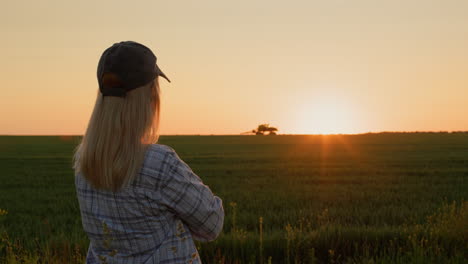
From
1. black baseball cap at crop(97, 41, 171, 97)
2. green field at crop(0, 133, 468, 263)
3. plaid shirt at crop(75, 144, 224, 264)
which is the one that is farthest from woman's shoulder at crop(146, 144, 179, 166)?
green field at crop(0, 133, 468, 263)

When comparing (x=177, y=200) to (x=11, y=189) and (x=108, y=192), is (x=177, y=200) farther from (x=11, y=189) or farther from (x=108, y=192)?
(x=11, y=189)

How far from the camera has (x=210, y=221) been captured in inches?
80.1

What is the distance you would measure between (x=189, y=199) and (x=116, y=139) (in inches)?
16.2

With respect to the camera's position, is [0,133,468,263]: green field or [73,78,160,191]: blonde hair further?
[0,133,468,263]: green field

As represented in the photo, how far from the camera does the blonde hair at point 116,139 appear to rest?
1.86m

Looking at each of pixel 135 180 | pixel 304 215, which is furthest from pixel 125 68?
pixel 304 215

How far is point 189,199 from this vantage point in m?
1.93

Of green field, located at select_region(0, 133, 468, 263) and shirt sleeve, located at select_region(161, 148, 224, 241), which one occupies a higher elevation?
shirt sleeve, located at select_region(161, 148, 224, 241)

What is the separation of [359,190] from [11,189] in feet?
36.2

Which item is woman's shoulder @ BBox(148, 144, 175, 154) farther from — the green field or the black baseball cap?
the green field

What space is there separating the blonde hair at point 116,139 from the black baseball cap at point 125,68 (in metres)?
0.04

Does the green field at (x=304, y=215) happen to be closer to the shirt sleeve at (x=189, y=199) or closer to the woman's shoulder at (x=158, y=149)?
the shirt sleeve at (x=189, y=199)

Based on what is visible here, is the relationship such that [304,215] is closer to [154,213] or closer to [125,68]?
[154,213]

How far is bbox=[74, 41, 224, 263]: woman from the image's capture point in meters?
1.88
